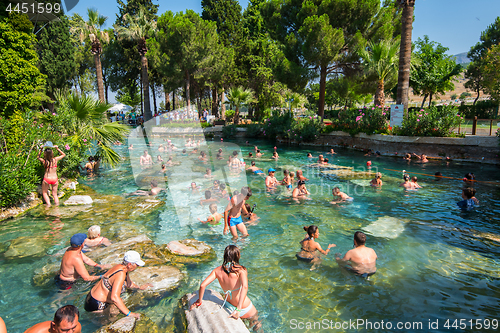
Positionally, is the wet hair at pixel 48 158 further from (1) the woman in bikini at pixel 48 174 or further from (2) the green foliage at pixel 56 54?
(2) the green foliage at pixel 56 54

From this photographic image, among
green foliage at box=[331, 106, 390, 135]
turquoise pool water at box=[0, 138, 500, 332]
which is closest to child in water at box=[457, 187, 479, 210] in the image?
turquoise pool water at box=[0, 138, 500, 332]

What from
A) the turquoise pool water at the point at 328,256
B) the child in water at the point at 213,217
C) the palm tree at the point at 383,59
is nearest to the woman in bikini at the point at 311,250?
the turquoise pool water at the point at 328,256

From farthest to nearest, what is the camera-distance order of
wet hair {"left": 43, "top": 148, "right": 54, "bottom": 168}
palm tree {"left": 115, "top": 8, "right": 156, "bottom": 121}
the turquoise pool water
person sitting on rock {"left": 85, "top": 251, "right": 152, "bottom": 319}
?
palm tree {"left": 115, "top": 8, "right": 156, "bottom": 121} → wet hair {"left": 43, "top": 148, "right": 54, "bottom": 168} → the turquoise pool water → person sitting on rock {"left": 85, "top": 251, "right": 152, "bottom": 319}

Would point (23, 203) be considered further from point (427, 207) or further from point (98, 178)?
point (427, 207)

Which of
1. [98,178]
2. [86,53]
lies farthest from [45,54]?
[98,178]

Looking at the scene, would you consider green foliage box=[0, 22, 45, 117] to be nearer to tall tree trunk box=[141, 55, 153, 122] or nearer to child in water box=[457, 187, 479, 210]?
child in water box=[457, 187, 479, 210]

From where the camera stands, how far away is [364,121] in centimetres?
2206

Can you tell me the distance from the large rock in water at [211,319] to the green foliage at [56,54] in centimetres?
3701

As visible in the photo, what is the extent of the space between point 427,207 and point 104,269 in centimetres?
1015

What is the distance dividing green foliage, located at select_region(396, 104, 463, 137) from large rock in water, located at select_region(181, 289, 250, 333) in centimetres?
1810

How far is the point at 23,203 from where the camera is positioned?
894 centimetres

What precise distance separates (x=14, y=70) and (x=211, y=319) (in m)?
9.45

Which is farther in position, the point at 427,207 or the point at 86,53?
the point at 86,53

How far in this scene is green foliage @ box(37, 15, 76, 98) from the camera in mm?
33750
